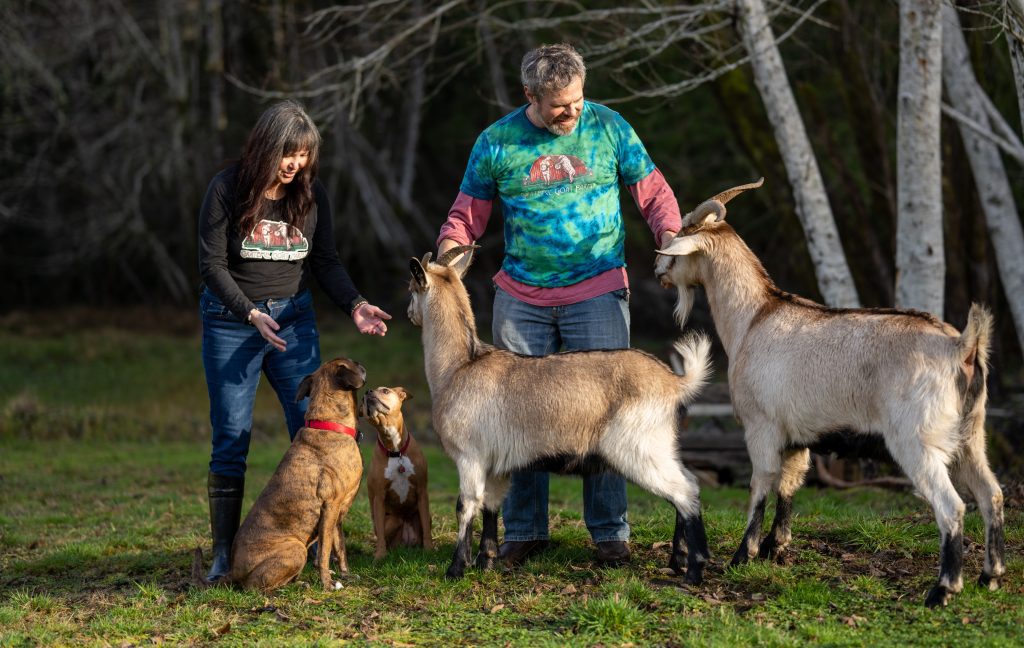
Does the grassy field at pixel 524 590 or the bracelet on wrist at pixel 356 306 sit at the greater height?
the bracelet on wrist at pixel 356 306

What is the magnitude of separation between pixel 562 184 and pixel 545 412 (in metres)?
1.30

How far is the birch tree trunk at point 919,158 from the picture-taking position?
Result: 8.77 meters

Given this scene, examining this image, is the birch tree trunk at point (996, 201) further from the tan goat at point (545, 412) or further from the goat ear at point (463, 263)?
the goat ear at point (463, 263)

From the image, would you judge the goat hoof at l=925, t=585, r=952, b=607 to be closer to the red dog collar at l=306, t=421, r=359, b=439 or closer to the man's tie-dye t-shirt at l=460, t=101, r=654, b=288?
the man's tie-dye t-shirt at l=460, t=101, r=654, b=288

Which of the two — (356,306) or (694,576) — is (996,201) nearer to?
(694,576)

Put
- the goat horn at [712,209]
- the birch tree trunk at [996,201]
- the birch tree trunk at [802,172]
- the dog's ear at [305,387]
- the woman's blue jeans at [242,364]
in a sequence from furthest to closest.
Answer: the birch tree trunk at [996,201]
the birch tree trunk at [802,172]
the woman's blue jeans at [242,364]
the dog's ear at [305,387]
the goat horn at [712,209]

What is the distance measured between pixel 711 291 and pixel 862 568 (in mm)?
1760

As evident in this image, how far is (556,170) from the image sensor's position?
6.18 m

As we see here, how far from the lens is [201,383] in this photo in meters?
18.2

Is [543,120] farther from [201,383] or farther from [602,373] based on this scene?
[201,383]

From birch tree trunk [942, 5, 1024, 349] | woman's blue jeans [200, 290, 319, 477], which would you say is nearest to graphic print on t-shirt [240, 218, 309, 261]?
woman's blue jeans [200, 290, 319, 477]

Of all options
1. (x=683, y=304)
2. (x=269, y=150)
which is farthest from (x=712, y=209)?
(x=269, y=150)

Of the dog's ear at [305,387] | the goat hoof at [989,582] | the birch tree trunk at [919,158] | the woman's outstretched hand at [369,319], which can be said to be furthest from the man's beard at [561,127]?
the birch tree trunk at [919,158]

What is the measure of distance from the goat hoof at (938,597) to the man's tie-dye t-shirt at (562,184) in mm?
2413
